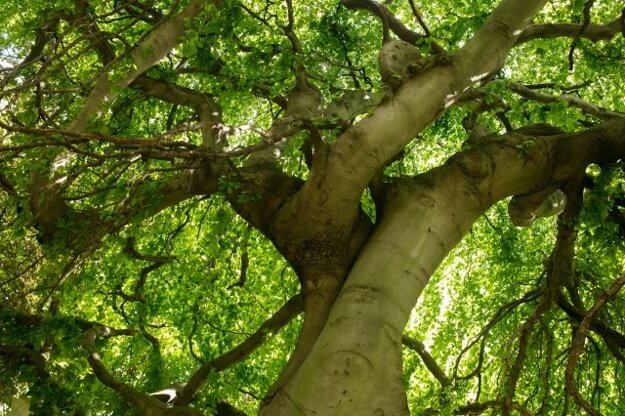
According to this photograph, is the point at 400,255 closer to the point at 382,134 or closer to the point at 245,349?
the point at 382,134

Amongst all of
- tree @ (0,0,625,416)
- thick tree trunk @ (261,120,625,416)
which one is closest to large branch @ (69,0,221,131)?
tree @ (0,0,625,416)

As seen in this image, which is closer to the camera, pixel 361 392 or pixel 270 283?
pixel 361 392

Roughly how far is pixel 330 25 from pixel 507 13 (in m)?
3.84

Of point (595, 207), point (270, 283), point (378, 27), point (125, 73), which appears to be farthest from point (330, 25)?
point (595, 207)

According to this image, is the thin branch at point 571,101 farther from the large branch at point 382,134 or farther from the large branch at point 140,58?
the large branch at point 140,58

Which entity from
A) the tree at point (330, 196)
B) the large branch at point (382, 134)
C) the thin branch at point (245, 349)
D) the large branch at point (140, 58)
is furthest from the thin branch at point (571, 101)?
the large branch at point (140, 58)

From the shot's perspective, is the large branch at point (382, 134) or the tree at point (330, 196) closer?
the tree at point (330, 196)

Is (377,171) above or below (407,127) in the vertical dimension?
below

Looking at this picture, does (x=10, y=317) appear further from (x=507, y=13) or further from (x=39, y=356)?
(x=507, y=13)

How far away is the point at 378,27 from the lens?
26.5ft

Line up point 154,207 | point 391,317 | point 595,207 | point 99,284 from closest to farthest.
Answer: point 391,317, point 595,207, point 154,207, point 99,284

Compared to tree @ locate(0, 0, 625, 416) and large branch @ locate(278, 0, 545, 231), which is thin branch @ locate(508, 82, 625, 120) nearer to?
tree @ locate(0, 0, 625, 416)

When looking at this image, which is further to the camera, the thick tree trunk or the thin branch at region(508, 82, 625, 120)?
the thin branch at region(508, 82, 625, 120)

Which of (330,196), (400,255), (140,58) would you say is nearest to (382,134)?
(330,196)
